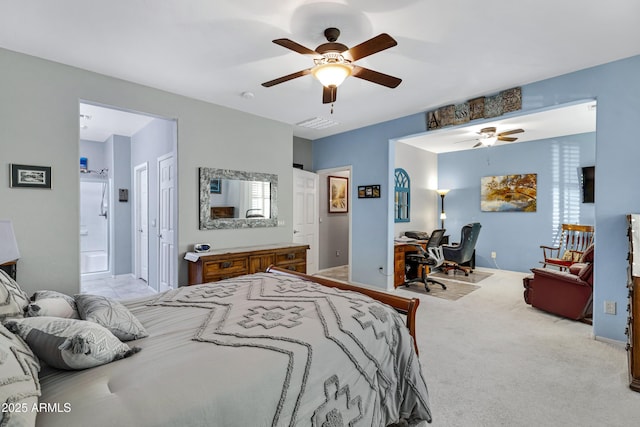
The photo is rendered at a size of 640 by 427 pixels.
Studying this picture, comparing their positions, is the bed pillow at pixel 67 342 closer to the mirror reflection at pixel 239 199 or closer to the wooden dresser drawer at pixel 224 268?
the wooden dresser drawer at pixel 224 268

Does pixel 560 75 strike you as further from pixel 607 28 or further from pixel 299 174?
pixel 299 174

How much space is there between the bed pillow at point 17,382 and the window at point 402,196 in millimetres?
5768

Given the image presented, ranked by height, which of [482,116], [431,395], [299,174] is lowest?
[431,395]

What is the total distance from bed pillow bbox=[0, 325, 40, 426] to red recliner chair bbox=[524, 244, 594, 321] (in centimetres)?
436

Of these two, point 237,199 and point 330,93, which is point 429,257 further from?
point 330,93

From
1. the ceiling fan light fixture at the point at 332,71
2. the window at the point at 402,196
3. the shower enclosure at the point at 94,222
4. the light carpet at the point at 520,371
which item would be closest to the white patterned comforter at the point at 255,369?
the light carpet at the point at 520,371

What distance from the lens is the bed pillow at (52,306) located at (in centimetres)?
132

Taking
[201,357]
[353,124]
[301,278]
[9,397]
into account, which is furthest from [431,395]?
[353,124]

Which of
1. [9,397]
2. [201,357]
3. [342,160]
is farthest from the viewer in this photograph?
[342,160]

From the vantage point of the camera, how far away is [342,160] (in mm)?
5594

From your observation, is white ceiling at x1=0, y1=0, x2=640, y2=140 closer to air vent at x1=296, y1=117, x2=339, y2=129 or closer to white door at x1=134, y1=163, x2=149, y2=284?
air vent at x1=296, y1=117, x2=339, y2=129

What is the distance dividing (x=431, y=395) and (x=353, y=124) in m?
3.98

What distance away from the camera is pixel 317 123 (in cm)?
490

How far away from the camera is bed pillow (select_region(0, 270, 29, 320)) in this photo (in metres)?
1.23
